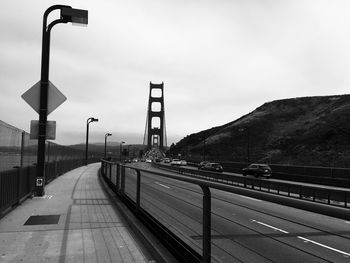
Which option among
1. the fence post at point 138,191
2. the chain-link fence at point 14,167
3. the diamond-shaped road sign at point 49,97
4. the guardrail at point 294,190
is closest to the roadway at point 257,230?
the fence post at point 138,191

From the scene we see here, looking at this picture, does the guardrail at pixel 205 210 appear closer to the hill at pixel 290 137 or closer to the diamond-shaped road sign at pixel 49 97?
the diamond-shaped road sign at pixel 49 97

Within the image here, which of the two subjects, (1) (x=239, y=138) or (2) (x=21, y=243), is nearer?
(2) (x=21, y=243)

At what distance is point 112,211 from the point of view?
472 inches

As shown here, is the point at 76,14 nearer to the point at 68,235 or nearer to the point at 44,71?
the point at 44,71

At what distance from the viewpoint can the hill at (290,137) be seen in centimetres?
7431

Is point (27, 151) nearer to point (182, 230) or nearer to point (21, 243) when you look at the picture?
point (21, 243)

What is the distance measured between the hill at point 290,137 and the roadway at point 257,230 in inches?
1937

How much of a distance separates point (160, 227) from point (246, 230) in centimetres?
317

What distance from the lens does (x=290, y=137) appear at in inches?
3725

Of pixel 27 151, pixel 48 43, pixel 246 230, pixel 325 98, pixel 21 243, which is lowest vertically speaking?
pixel 21 243

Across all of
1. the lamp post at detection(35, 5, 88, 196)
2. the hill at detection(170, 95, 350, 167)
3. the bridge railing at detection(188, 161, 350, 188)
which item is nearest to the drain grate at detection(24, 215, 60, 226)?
the lamp post at detection(35, 5, 88, 196)

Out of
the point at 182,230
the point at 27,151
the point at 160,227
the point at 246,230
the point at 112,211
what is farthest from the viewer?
the point at 27,151

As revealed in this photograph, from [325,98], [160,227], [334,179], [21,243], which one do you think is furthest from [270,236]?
[325,98]

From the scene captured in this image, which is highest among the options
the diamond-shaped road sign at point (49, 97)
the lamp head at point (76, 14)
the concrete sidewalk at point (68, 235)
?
the lamp head at point (76, 14)
